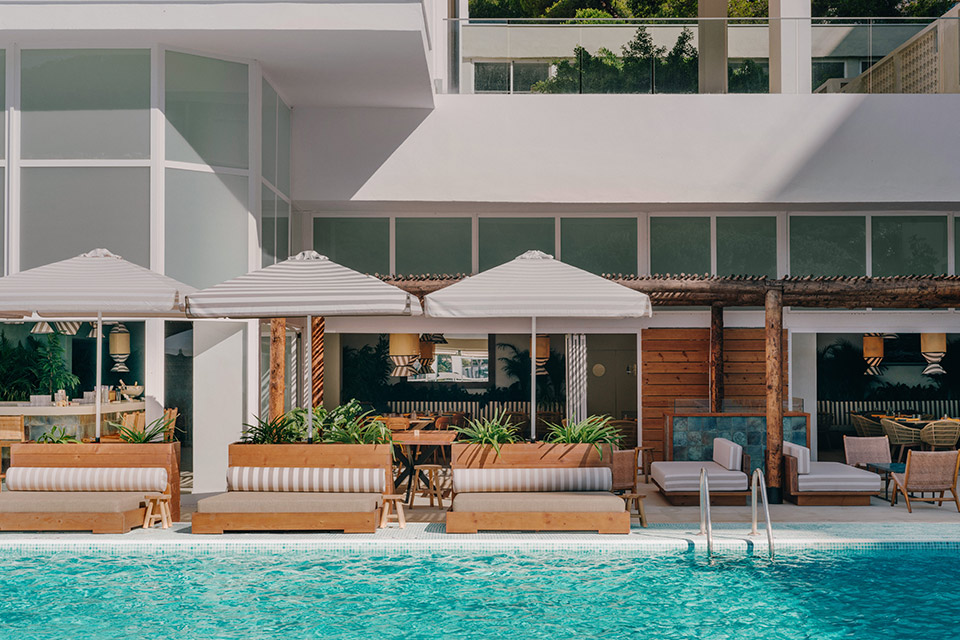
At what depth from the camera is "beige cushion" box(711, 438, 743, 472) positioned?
1115 centimetres

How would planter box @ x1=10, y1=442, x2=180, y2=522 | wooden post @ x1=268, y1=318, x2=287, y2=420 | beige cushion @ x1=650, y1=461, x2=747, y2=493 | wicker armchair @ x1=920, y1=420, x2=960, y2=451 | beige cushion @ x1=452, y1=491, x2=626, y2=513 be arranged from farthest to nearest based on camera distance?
1. wicker armchair @ x1=920, y1=420, x2=960, y2=451
2. wooden post @ x1=268, y1=318, x2=287, y2=420
3. beige cushion @ x1=650, y1=461, x2=747, y2=493
4. planter box @ x1=10, y1=442, x2=180, y2=522
5. beige cushion @ x1=452, y1=491, x2=626, y2=513

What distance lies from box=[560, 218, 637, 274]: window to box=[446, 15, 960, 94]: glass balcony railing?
2146mm

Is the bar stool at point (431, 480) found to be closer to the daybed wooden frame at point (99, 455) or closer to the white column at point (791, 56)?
the daybed wooden frame at point (99, 455)

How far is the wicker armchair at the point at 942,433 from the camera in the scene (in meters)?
14.7

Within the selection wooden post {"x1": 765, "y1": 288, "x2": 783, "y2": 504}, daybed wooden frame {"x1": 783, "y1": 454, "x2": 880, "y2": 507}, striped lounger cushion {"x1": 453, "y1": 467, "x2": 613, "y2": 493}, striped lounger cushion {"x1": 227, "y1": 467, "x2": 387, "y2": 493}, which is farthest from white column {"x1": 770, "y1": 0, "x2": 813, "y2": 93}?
striped lounger cushion {"x1": 227, "y1": 467, "x2": 387, "y2": 493}

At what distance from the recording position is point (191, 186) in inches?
443

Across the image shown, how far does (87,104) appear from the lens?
11.1 meters

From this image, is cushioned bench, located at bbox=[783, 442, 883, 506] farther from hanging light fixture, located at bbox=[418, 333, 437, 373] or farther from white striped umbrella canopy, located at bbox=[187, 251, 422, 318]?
hanging light fixture, located at bbox=[418, 333, 437, 373]

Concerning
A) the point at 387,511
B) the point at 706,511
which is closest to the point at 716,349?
the point at 706,511

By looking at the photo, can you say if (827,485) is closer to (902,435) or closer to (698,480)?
(698,480)

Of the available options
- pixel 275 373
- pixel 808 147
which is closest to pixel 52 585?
pixel 275 373

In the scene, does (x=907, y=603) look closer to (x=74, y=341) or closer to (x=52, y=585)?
(x=52, y=585)

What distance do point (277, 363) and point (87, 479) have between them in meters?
3.52

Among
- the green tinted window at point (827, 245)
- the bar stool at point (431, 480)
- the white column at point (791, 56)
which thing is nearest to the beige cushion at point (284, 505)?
the bar stool at point (431, 480)
